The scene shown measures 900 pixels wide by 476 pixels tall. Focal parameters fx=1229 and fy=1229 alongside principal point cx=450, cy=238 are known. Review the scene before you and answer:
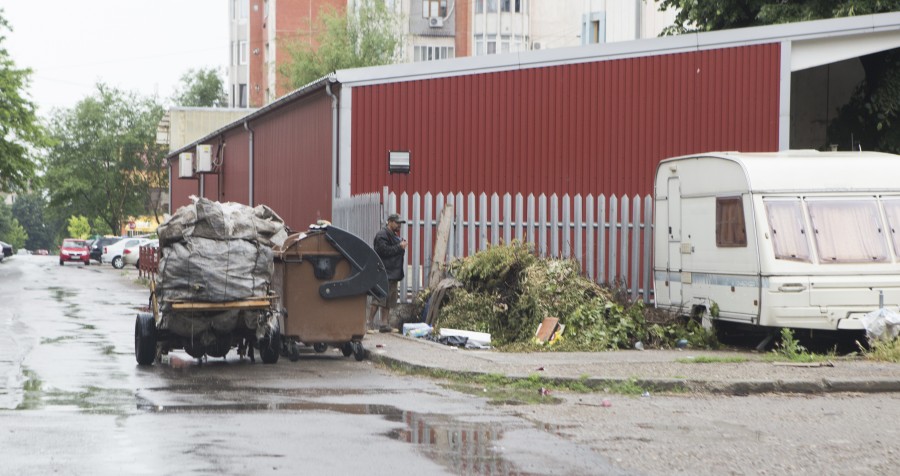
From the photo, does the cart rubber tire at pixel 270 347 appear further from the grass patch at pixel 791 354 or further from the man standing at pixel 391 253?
the grass patch at pixel 791 354

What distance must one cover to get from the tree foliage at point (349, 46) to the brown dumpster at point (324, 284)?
45346 mm

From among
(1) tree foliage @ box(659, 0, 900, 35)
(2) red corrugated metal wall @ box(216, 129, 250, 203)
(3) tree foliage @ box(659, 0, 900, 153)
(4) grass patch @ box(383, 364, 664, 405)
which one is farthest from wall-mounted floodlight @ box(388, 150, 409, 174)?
(2) red corrugated metal wall @ box(216, 129, 250, 203)

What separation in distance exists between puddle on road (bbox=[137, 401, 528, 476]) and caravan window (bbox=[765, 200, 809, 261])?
6425mm

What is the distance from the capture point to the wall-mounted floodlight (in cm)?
2098

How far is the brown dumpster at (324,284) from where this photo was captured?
14500 millimetres

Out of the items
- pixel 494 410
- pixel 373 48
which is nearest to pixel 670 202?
pixel 494 410

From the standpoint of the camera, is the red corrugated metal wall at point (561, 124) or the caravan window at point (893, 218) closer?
the caravan window at point (893, 218)

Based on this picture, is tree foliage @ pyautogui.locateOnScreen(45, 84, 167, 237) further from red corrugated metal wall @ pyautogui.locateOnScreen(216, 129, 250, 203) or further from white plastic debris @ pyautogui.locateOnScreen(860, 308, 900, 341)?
white plastic debris @ pyautogui.locateOnScreen(860, 308, 900, 341)

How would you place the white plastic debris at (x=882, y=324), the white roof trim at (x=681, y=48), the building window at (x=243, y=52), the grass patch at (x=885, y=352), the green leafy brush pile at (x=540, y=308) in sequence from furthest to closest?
the building window at (x=243, y=52) < the white roof trim at (x=681, y=48) < the green leafy brush pile at (x=540, y=308) < the white plastic debris at (x=882, y=324) < the grass patch at (x=885, y=352)

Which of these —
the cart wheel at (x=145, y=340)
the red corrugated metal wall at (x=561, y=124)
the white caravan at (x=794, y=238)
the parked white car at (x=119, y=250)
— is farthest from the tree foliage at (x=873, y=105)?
the parked white car at (x=119, y=250)

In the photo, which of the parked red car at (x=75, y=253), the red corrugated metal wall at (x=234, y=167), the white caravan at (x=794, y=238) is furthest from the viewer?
the parked red car at (x=75, y=253)

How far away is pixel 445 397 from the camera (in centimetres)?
1127

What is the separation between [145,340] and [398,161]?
8231 millimetres

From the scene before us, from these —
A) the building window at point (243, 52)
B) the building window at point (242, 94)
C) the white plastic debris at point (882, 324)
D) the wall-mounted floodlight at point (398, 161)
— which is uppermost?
the building window at point (243, 52)
